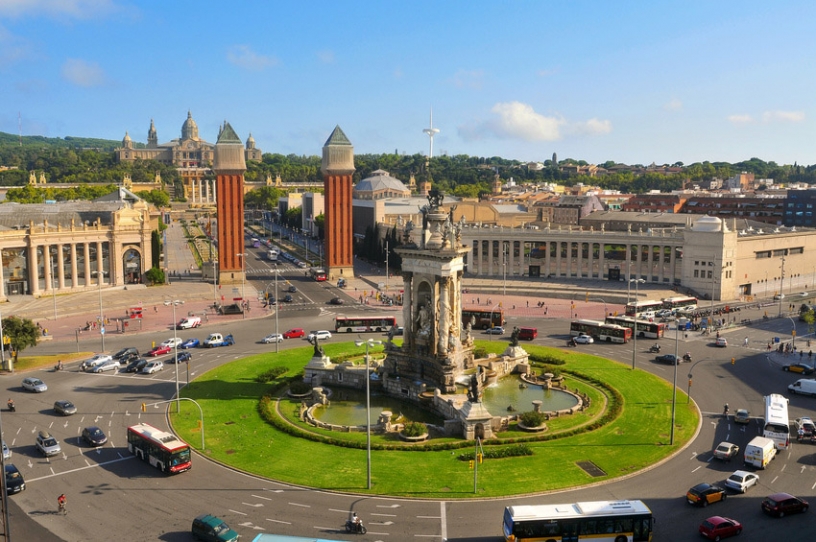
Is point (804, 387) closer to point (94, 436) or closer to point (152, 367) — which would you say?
point (94, 436)

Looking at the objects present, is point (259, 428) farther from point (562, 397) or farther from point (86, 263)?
point (86, 263)

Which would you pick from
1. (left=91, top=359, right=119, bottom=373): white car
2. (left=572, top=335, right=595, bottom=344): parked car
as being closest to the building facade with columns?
(left=91, top=359, right=119, bottom=373): white car

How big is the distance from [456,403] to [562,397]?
40.1ft

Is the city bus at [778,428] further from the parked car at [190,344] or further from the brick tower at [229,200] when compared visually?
the brick tower at [229,200]

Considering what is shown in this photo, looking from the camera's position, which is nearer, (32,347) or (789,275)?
(32,347)

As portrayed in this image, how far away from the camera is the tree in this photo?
241 ft

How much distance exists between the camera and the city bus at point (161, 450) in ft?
148

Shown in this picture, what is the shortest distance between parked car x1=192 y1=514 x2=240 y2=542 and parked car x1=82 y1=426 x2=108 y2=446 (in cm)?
1771

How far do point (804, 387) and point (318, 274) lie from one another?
96.5 metres

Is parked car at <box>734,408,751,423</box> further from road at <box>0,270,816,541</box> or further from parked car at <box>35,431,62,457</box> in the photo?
parked car at <box>35,431,62,457</box>

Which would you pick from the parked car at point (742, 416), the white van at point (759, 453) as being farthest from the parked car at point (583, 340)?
the white van at point (759, 453)

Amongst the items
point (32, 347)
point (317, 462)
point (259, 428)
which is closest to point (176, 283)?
point (32, 347)

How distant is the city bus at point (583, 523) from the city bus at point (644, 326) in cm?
5421

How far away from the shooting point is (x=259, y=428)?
5419 cm
